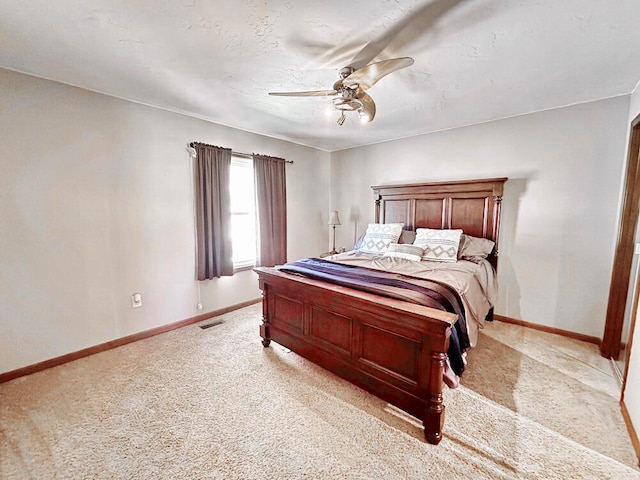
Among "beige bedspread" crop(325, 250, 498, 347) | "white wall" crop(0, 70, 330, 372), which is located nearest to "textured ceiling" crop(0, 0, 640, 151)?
"white wall" crop(0, 70, 330, 372)

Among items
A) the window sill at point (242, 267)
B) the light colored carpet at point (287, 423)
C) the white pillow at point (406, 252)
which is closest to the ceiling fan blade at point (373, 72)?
the white pillow at point (406, 252)

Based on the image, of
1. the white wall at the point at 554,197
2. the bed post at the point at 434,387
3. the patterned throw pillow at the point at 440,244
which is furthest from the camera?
the patterned throw pillow at the point at 440,244

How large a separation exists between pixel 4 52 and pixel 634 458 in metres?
4.62

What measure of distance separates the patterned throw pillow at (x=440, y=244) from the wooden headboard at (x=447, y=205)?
12.8 inches

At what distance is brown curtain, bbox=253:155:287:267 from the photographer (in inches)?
150

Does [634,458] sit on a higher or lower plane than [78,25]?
lower

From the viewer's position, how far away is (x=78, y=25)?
1.64 meters

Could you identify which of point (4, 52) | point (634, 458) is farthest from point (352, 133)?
point (634, 458)

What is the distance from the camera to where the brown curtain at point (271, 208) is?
Answer: 3.81 metres

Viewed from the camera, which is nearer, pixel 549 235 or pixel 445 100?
pixel 445 100

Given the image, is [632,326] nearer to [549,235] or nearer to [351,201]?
[549,235]

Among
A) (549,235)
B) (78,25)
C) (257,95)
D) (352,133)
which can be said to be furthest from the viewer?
(352,133)

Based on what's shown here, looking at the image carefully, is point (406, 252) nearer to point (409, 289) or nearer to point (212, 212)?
point (409, 289)

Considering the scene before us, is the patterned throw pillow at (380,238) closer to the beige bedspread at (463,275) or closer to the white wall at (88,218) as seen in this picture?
the beige bedspread at (463,275)
